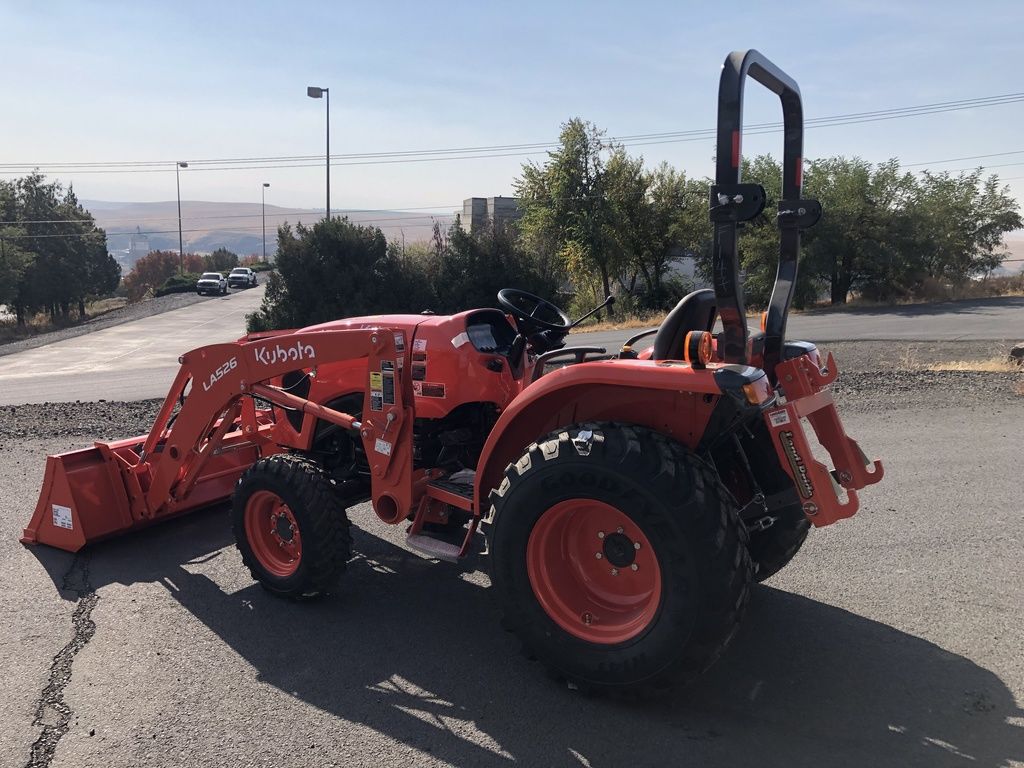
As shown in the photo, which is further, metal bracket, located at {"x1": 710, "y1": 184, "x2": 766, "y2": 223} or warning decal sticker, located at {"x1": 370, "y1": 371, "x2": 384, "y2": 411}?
warning decal sticker, located at {"x1": 370, "y1": 371, "x2": 384, "y2": 411}

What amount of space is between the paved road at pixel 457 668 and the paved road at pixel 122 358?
956 cm

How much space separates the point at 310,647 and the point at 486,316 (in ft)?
6.55

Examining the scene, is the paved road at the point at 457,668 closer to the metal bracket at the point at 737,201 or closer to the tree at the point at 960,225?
the metal bracket at the point at 737,201

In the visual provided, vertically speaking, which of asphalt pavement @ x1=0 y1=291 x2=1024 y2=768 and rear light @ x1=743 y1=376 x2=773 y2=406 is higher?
rear light @ x1=743 y1=376 x2=773 y2=406

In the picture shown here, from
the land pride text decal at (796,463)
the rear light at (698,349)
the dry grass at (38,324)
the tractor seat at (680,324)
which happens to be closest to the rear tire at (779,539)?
the land pride text decal at (796,463)

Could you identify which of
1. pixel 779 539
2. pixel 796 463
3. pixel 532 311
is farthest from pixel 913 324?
pixel 796 463

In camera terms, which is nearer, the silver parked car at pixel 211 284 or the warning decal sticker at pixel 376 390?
the warning decal sticker at pixel 376 390

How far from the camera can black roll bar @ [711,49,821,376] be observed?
2781 millimetres

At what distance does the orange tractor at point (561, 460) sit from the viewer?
9.47 feet

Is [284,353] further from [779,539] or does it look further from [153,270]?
[153,270]

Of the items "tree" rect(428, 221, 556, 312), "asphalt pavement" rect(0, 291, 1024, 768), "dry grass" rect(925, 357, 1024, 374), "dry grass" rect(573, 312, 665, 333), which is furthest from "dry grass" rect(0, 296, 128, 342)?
"asphalt pavement" rect(0, 291, 1024, 768)

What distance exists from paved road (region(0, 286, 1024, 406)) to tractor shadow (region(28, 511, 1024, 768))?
415 inches

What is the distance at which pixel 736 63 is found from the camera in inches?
112

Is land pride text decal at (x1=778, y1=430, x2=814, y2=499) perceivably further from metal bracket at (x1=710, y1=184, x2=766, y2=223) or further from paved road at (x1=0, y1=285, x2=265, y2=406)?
paved road at (x1=0, y1=285, x2=265, y2=406)
